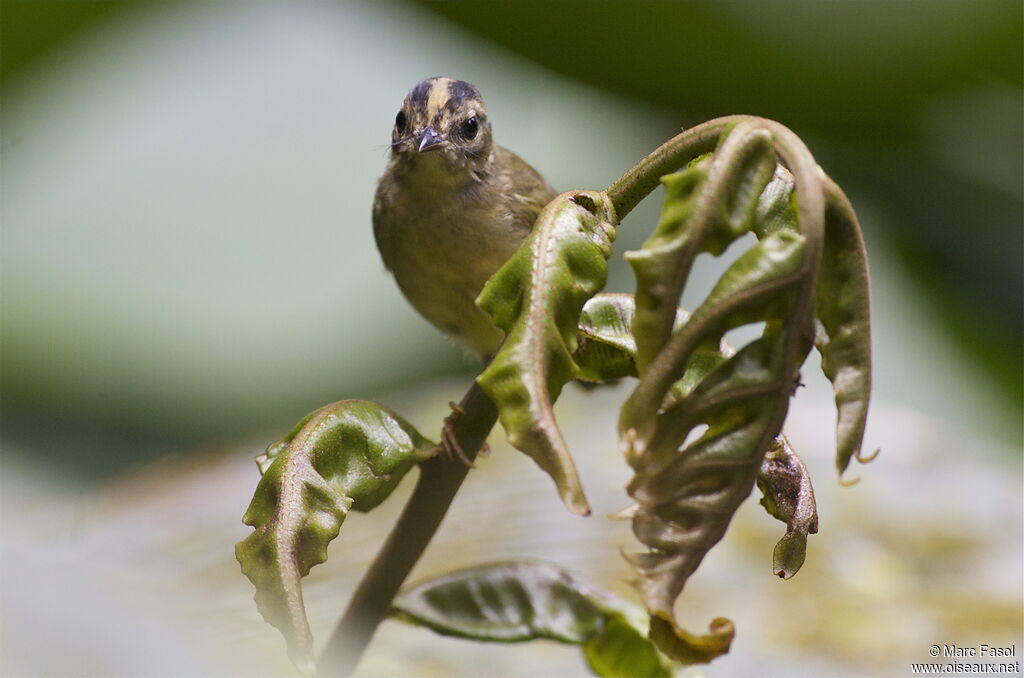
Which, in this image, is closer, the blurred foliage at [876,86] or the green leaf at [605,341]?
the green leaf at [605,341]

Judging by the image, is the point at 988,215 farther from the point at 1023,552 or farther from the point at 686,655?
the point at 686,655

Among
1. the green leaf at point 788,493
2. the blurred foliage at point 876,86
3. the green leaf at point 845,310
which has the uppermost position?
the green leaf at point 845,310

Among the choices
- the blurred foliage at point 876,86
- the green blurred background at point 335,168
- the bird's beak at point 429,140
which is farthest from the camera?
the blurred foliage at point 876,86

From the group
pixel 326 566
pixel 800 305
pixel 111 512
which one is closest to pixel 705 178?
pixel 800 305

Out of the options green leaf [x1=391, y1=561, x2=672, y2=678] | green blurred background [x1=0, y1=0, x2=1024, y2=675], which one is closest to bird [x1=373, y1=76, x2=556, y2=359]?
green leaf [x1=391, y1=561, x2=672, y2=678]

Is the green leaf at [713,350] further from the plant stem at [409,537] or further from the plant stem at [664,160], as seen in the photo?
the plant stem at [409,537]

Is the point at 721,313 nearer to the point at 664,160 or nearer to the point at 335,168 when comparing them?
the point at 664,160

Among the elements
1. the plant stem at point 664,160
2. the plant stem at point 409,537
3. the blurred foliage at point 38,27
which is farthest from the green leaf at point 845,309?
the blurred foliage at point 38,27
